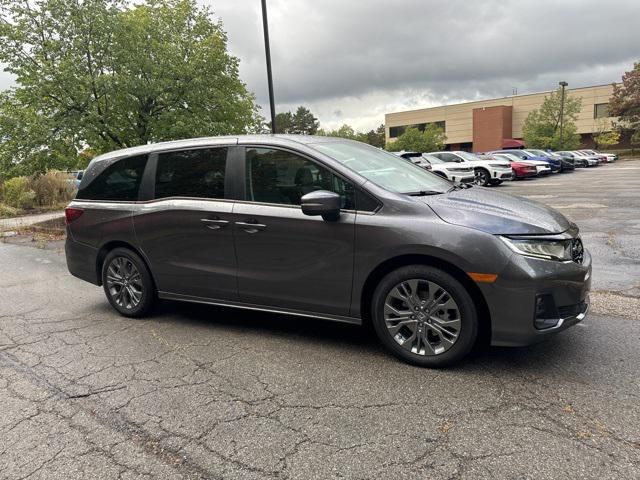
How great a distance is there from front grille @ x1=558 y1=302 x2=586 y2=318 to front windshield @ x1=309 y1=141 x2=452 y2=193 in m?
1.33

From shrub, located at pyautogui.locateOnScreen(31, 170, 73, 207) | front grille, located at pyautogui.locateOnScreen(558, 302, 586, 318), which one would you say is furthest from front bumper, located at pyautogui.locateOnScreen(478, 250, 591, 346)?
shrub, located at pyautogui.locateOnScreen(31, 170, 73, 207)

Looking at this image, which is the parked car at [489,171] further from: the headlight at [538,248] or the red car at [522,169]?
the headlight at [538,248]

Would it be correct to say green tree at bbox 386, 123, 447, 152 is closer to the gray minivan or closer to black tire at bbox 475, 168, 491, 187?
black tire at bbox 475, 168, 491, 187

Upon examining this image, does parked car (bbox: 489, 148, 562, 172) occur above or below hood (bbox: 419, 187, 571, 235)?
below

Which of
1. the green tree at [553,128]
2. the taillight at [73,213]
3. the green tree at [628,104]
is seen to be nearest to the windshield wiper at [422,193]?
the taillight at [73,213]

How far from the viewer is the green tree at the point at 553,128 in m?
58.1

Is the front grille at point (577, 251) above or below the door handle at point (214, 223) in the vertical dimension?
below

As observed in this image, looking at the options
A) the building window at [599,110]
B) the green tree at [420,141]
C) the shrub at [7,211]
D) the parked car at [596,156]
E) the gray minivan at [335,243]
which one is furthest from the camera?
the green tree at [420,141]

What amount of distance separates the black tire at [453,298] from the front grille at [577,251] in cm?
83

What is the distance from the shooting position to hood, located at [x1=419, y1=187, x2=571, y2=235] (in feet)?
11.1

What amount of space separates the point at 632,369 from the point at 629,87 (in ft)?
231

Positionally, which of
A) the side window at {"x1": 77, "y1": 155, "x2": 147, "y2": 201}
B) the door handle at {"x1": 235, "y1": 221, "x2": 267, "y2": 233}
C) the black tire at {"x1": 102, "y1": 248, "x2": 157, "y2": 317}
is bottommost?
the black tire at {"x1": 102, "y1": 248, "x2": 157, "y2": 317}

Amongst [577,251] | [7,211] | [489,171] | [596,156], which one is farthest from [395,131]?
[577,251]

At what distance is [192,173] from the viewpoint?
469cm
